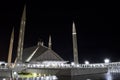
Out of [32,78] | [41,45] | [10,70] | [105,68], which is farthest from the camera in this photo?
[41,45]

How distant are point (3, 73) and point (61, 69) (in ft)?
48.9

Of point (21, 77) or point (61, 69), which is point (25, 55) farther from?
point (21, 77)

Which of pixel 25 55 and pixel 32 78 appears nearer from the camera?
pixel 32 78

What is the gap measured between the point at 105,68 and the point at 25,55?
28.5 m

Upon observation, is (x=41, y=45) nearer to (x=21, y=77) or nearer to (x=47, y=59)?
(x=47, y=59)

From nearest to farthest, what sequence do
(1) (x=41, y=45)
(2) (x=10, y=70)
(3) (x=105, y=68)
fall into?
1. (2) (x=10, y=70)
2. (3) (x=105, y=68)
3. (1) (x=41, y=45)

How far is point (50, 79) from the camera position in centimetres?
6234

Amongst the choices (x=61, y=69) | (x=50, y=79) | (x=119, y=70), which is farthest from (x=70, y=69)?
(x=119, y=70)

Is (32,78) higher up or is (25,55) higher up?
(25,55)

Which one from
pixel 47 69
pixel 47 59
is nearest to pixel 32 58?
pixel 47 59

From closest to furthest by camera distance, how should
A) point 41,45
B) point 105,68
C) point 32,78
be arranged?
1. point 32,78
2. point 105,68
3. point 41,45

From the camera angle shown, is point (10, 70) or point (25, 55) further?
point (25, 55)

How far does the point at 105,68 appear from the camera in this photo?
9119 centimetres

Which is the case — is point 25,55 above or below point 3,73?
above
